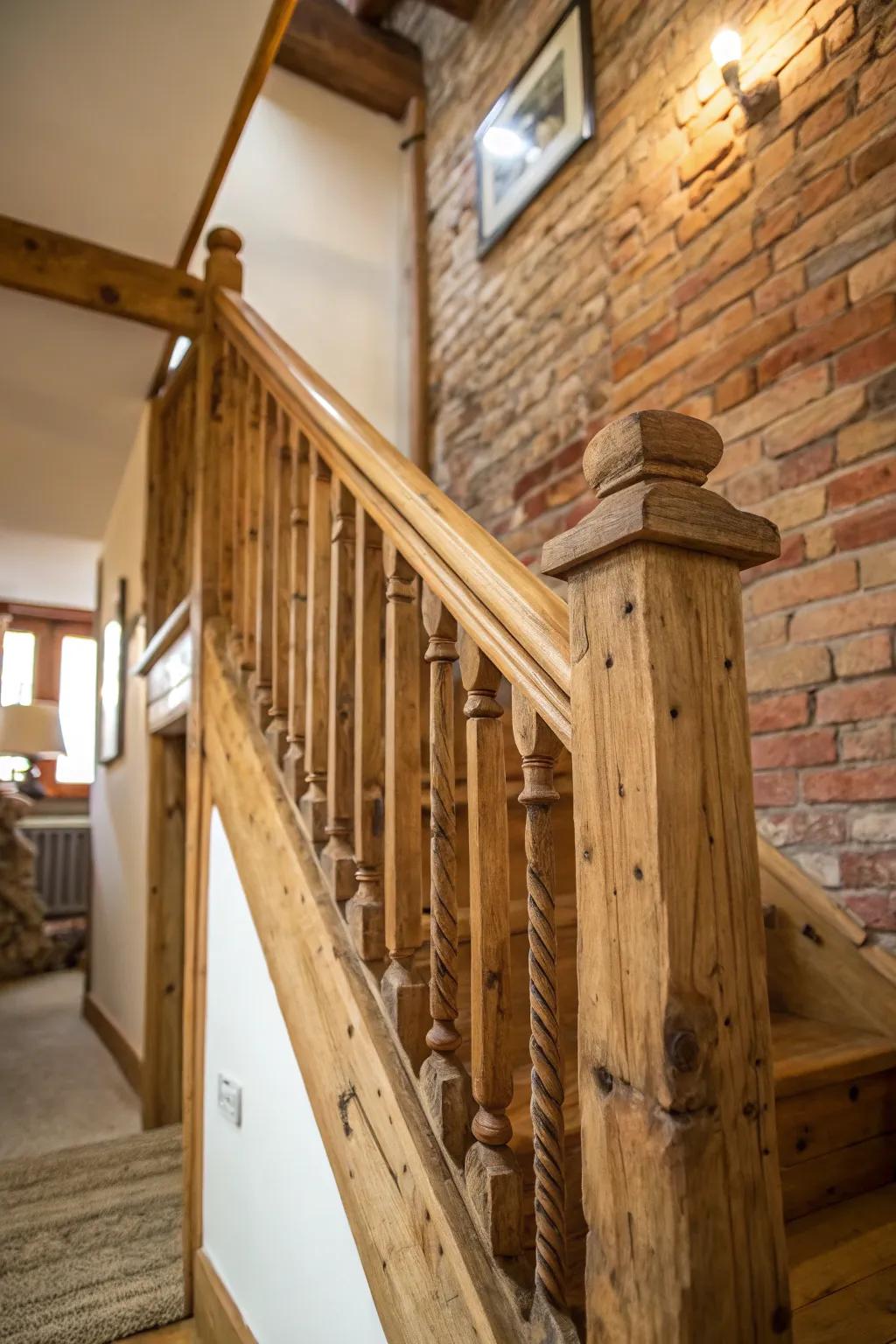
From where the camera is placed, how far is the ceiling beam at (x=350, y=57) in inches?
143

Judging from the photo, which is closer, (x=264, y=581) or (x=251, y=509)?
(x=264, y=581)

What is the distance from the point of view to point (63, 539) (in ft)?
15.4

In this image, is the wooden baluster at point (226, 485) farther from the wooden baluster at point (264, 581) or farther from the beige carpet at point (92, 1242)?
the beige carpet at point (92, 1242)

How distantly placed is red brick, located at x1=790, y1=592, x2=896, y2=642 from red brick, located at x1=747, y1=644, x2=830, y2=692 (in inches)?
1.3

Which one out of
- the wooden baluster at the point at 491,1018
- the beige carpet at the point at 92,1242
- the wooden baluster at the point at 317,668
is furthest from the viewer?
the beige carpet at the point at 92,1242

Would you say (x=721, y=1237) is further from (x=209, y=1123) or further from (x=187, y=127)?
(x=187, y=127)

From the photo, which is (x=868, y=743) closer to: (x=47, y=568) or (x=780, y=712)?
(x=780, y=712)

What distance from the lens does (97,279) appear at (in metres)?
2.55

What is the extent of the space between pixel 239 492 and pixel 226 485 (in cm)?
10

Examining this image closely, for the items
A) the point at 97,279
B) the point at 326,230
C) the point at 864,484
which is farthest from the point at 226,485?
the point at 326,230

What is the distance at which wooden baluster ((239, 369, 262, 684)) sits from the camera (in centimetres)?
195

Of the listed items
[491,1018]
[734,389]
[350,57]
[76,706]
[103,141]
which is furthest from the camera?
[76,706]

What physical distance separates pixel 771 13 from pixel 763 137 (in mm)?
291

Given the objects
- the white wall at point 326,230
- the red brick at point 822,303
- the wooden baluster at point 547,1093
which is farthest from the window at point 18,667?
the wooden baluster at point 547,1093
